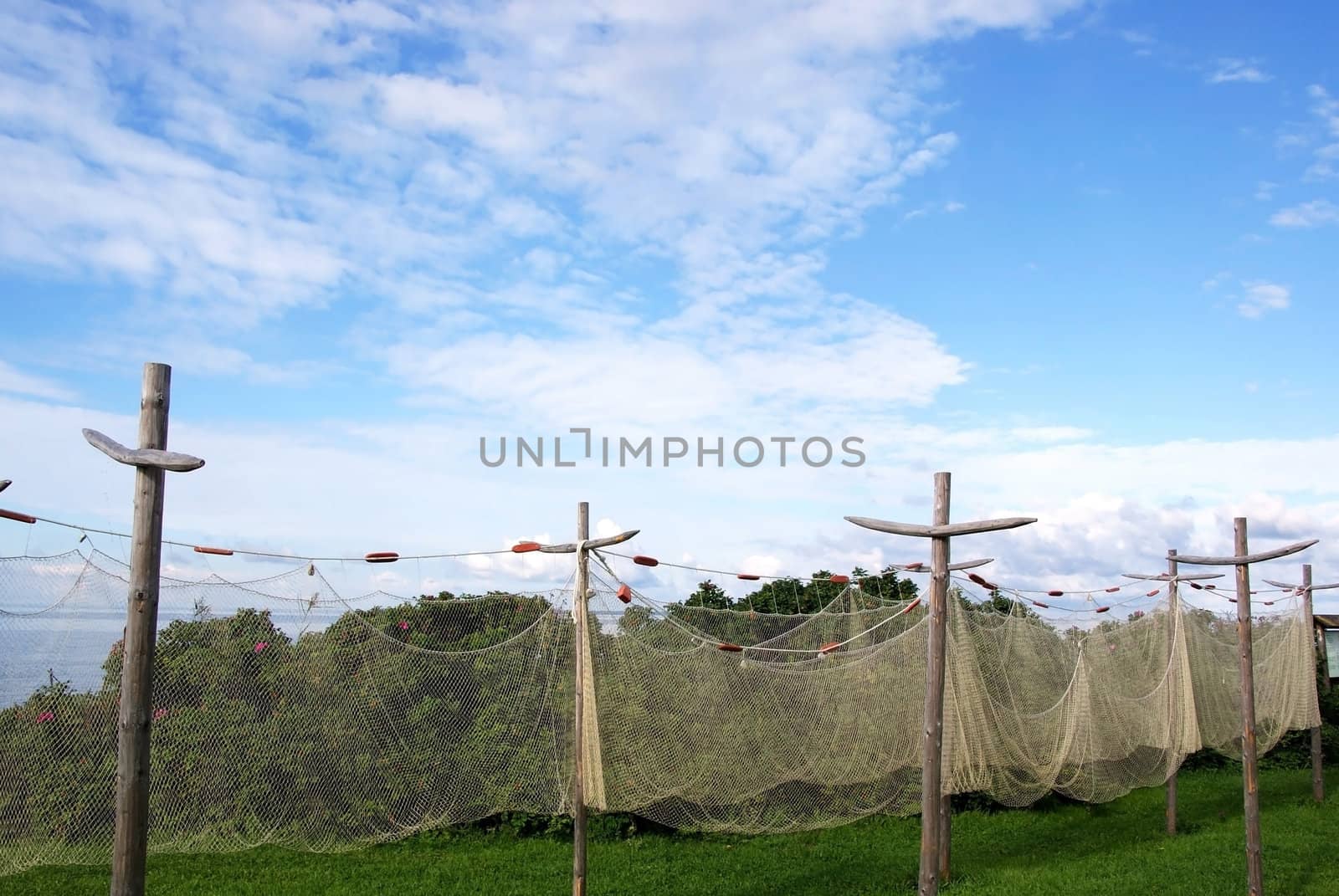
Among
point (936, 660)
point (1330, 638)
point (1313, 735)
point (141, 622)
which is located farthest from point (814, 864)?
point (1330, 638)

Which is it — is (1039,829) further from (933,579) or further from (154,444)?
(154,444)

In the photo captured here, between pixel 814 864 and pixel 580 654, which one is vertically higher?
pixel 580 654

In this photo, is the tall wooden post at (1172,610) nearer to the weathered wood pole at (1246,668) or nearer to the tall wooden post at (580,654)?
Answer: the weathered wood pole at (1246,668)

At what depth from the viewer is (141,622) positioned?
381 cm

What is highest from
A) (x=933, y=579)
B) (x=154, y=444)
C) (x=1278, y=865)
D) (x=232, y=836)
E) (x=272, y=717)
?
(x=154, y=444)

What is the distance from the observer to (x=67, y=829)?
4570 mm

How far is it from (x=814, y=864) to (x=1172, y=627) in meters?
3.68

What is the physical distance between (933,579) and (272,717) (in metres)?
3.17

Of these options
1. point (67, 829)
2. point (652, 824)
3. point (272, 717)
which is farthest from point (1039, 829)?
point (67, 829)

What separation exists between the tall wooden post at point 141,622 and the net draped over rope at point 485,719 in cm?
83

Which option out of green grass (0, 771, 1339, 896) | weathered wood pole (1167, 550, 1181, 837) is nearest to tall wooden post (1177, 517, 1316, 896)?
green grass (0, 771, 1339, 896)

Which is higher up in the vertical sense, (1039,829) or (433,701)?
(433,701)

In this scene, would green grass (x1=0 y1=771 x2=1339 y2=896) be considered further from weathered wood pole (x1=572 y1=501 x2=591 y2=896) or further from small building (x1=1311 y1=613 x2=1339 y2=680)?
small building (x1=1311 y1=613 x2=1339 y2=680)

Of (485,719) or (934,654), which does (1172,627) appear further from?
(485,719)
